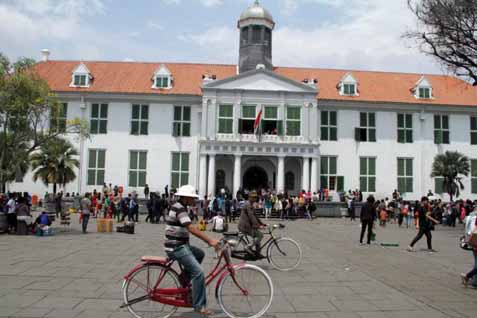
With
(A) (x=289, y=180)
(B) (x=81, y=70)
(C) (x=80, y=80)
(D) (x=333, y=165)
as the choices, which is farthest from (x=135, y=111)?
(D) (x=333, y=165)

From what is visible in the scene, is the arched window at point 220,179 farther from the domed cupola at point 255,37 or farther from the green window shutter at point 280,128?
the domed cupola at point 255,37

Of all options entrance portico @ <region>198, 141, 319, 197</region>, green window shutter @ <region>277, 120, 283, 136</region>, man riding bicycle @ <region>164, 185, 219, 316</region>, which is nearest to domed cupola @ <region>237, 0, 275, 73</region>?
green window shutter @ <region>277, 120, 283, 136</region>

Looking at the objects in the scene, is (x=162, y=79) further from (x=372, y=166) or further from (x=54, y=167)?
(x=372, y=166)

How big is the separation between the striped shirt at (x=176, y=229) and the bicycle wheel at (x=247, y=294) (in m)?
0.81

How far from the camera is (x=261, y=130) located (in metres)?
34.3

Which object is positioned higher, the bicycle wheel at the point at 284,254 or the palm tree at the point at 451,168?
the palm tree at the point at 451,168

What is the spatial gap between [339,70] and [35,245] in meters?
35.9

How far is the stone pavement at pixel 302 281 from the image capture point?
20.9 ft

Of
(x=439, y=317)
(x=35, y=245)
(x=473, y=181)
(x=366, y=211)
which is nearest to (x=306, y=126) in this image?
(x=473, y=181)

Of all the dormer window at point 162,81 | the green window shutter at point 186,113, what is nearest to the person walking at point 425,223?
the green window shutter at point 186,113

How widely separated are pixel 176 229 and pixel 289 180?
31688 millimetres

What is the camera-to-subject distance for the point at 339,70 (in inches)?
1694

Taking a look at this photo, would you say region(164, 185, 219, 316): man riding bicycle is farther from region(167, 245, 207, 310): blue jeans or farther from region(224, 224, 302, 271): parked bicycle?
region(224, 224, 302, 271): parked bicycle

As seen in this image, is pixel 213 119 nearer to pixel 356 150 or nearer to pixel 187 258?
pixel 356 150
